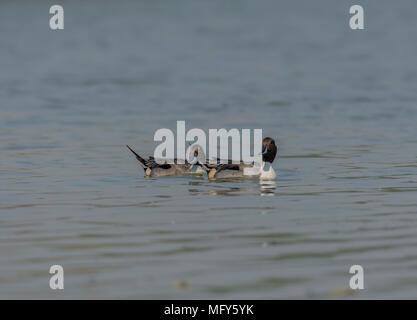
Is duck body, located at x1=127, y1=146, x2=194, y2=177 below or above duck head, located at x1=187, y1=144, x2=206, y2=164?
below

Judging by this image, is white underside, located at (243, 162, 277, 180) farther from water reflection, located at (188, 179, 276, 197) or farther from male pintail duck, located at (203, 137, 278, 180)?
water reflection, located at (188, 179, 276, 197)

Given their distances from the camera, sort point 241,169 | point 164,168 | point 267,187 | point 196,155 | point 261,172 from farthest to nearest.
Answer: point 196,155 < point 164,168 < point 241,169 < point 261,172 < point 267,187

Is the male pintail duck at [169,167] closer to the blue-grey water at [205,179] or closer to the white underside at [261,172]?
the blue-grey water at [205,179]

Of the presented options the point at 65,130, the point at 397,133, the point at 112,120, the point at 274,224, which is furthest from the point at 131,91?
the point at 274,224

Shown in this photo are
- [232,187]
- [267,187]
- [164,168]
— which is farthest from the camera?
[164,168]

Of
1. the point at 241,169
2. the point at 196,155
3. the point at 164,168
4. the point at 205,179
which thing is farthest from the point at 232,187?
the point at 196,155

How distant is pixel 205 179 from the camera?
17.6 metres

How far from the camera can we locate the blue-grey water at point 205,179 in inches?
400

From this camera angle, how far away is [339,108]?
90.6 feet

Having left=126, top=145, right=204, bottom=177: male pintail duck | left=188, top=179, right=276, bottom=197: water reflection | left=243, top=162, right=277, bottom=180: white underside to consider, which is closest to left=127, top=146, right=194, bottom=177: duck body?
left=126, top=145, right=204, bottom=177: male pintail duck

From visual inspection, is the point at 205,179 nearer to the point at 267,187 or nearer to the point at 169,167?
the point at 169,167

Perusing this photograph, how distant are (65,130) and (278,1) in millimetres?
54913

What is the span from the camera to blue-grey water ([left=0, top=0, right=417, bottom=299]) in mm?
10156

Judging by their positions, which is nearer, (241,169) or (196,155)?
(241,169)
